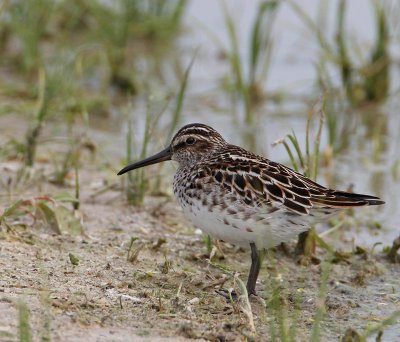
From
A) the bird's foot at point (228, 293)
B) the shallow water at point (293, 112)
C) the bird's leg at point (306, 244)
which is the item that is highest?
the shallow water at point (293, 112)

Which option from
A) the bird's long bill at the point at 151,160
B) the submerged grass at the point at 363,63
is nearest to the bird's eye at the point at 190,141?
the bird's long bill at the point at 151,160

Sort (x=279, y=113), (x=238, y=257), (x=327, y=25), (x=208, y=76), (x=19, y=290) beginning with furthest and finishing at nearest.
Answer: (x=327, y=25) → (x=208, y=76) → (x=279, y=113) → (x=238, y=257) → (x=19, y=290)

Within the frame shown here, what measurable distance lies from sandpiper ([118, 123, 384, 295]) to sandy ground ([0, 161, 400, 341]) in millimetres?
364

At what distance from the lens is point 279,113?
12.1 m

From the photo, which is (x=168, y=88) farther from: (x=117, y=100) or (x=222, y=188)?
(x=222, y=188)

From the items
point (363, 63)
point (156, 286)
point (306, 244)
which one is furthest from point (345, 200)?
point (363, 63)

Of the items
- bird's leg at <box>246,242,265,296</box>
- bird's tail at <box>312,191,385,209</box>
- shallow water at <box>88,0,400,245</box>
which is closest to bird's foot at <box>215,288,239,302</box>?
bird's leg at <box>246,242,265,296</box>

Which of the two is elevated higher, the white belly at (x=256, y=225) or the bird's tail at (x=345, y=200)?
the bird's tail at (x=345, y=200)

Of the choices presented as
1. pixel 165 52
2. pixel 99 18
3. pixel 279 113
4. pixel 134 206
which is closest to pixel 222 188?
pixel 134 206

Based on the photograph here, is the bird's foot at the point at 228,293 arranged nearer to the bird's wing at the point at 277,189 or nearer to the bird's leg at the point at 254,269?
the bird's leg at the point at 254,269

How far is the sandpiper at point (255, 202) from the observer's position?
20.6 feet

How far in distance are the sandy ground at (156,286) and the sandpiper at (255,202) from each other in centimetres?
36

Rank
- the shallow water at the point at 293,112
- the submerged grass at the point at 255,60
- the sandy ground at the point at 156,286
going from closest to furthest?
the sandy ground at the point at 156,286
the shallow water at the point at 293,112
the submerged grass at the point at 255,60

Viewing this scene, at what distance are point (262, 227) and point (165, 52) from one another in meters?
8.08
